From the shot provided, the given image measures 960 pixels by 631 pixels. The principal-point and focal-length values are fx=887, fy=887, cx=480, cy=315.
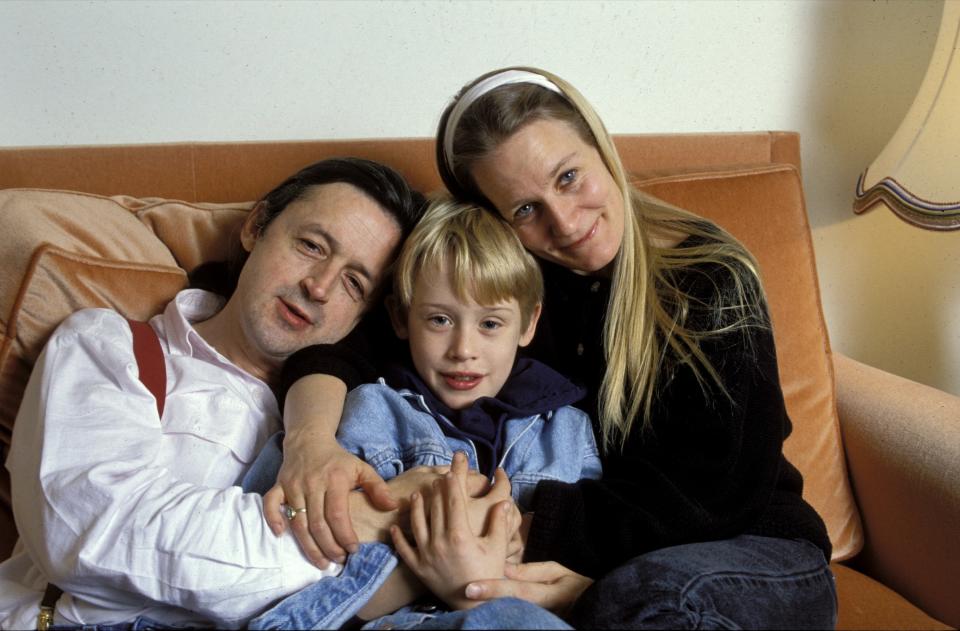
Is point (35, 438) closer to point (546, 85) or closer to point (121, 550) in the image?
point (121, 550)

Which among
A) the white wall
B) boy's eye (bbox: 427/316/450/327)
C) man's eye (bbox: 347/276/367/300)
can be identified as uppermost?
the white wall

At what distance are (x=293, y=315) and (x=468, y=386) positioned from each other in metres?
0.34

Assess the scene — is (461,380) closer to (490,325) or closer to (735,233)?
(490,325)

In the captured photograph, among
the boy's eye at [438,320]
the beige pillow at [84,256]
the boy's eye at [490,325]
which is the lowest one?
the boy's eye at [490,325]

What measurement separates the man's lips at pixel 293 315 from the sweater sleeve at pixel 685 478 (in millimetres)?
513

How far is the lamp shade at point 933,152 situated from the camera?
75.3 inches

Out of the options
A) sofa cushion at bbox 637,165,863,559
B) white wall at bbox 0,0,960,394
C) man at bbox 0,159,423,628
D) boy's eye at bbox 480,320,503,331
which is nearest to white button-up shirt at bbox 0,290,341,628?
man at bbox 0,159,423,628

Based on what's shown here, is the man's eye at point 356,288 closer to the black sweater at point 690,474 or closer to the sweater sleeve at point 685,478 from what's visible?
the black sweater at point 690,474

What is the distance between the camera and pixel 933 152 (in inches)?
77.2

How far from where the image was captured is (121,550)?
3.97 ft

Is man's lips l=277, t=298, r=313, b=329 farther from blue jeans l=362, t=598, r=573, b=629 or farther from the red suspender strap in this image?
blue jeans l=362, t=598, r=573, b=629

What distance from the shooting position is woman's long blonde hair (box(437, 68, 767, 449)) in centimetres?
149

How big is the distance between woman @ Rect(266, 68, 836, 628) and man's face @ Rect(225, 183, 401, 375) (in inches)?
3.0

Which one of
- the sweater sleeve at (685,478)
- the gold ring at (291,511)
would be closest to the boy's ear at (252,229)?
the gold ring at (291,511)
